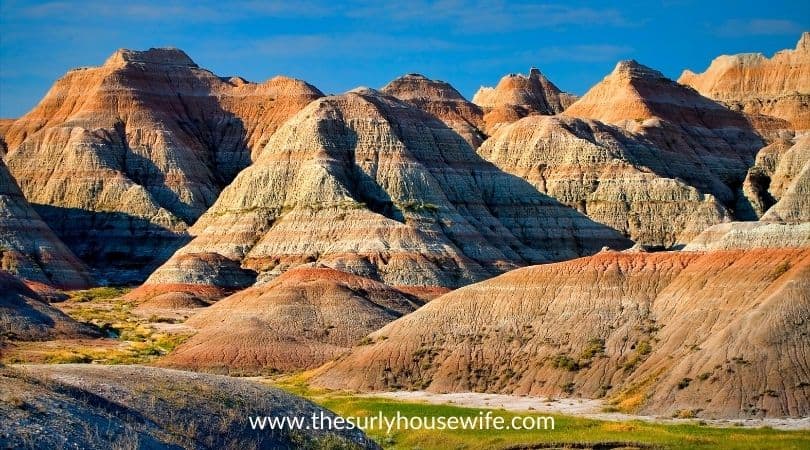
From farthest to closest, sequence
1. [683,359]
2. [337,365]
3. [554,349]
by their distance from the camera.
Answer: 1. [337,365]
2. [554,349]
3. [683,359]

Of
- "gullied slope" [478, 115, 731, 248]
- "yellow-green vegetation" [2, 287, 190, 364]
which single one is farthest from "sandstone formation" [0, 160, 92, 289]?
"gullied slope" [478, 115, 731, 248]

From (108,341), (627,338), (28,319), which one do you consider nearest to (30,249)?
(108,341)

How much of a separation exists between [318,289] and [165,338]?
12.6m

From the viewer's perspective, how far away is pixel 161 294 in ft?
518

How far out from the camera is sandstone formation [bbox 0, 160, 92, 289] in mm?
175250

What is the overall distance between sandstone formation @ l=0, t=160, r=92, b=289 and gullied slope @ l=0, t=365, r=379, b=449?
12643cm

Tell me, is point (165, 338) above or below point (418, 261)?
below

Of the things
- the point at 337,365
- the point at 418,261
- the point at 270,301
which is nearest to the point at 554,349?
the point at 337,365

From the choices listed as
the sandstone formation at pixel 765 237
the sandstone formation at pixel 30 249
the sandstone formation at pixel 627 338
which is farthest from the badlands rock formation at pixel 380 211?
the sandstone formation at pixel 765 237

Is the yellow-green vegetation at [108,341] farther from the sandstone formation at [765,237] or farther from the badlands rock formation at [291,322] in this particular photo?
the sandstone formation at [765,237]

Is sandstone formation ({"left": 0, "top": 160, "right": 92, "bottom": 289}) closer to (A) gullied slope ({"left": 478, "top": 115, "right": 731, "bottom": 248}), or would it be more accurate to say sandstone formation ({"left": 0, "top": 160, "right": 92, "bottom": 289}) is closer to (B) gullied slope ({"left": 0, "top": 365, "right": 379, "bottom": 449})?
(A) gullied slope ({"left": 478, "top": 115, "right": 731, "bottom": 248})

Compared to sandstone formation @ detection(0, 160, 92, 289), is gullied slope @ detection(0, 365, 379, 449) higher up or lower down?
lower down

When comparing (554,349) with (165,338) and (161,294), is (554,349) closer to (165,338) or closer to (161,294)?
(165,338)

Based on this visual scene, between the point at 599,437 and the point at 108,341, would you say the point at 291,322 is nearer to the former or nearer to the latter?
the point at 108,341
